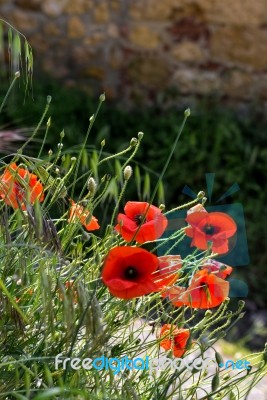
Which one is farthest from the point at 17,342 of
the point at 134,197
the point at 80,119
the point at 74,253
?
the point at 80,119

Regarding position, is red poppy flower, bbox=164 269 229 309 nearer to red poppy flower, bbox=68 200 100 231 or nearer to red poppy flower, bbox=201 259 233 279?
red poppy flower, bbox=201 259 233 279

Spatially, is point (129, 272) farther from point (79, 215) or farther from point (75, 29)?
point (75, 29)

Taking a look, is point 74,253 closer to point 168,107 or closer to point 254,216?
point 254,216

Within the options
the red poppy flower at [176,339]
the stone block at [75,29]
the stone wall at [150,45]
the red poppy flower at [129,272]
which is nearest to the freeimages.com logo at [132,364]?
the red poppy flower at [176,339]

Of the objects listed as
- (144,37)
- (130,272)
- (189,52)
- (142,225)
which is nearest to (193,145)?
(189,52)

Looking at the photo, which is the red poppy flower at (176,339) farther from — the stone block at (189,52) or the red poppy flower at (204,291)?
the stone block at (189,52)

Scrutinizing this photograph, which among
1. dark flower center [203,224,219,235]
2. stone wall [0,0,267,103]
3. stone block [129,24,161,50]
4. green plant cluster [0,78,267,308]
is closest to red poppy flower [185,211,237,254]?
dark flower center [203,224,219,235]
